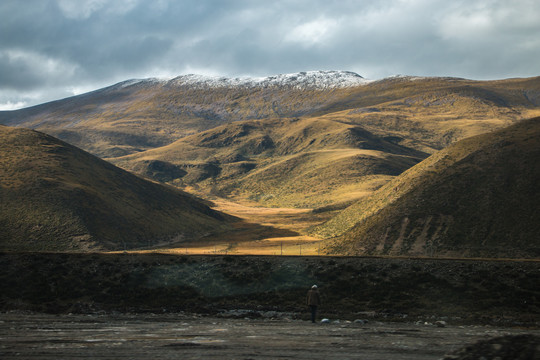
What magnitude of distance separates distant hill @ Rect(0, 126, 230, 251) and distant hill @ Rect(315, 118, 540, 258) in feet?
97.3

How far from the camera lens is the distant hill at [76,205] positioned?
209ft

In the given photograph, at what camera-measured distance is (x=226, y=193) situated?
17800cm

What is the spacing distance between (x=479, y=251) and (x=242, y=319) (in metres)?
29.0

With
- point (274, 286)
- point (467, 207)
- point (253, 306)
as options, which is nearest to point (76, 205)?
point (274, 286)

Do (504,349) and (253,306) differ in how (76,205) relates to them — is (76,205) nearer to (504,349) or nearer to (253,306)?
(253,306)

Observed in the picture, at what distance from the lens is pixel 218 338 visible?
18922mm

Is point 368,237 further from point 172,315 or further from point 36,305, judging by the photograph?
point 36,305

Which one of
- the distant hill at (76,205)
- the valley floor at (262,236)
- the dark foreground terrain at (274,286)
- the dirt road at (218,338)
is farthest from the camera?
the distant hill at (76,205)

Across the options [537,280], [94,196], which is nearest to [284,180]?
[94,196]

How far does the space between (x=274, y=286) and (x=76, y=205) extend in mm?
50947

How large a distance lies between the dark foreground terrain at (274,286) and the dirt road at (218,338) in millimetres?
2769

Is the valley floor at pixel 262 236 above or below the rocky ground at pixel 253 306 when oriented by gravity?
below

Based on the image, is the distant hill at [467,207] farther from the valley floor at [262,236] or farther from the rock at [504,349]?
the rock at [504,349]

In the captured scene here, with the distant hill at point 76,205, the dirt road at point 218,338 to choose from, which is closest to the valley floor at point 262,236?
the distant hill at point 76,205
